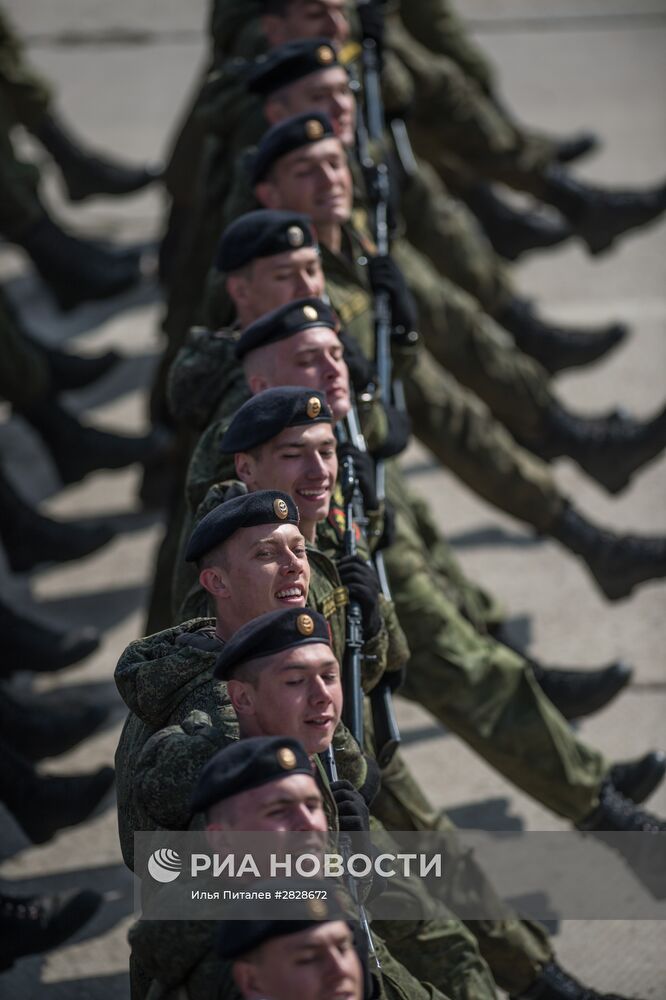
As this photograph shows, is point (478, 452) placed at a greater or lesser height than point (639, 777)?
greater

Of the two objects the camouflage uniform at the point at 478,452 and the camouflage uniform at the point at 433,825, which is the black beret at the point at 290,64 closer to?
the camouflage uniform at the point at 478,452

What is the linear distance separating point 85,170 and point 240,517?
17.1ft

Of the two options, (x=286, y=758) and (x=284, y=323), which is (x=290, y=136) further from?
(x=286, y=758)

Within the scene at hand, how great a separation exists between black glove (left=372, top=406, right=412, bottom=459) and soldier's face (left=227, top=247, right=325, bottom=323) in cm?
50

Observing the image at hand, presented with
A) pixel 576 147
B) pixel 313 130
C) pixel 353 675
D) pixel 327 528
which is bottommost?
pixel 576 147

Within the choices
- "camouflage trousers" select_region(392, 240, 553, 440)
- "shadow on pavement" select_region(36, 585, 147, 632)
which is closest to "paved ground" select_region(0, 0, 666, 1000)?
"shadow on pavement" select_region(36, 585, 147, 632)

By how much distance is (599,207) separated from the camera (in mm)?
7824

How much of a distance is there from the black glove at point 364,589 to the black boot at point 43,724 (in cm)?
146

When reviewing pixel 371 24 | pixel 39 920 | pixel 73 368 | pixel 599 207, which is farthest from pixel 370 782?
pixel 599 207

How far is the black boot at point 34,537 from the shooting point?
6.25 meters

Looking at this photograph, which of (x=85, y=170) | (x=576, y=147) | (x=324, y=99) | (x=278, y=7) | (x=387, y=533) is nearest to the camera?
(x=387, y=533)

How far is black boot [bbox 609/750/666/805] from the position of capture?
16.8ft

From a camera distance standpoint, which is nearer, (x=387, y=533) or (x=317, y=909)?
(x=317, y=909)

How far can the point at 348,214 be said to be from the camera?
5336 millimetres
